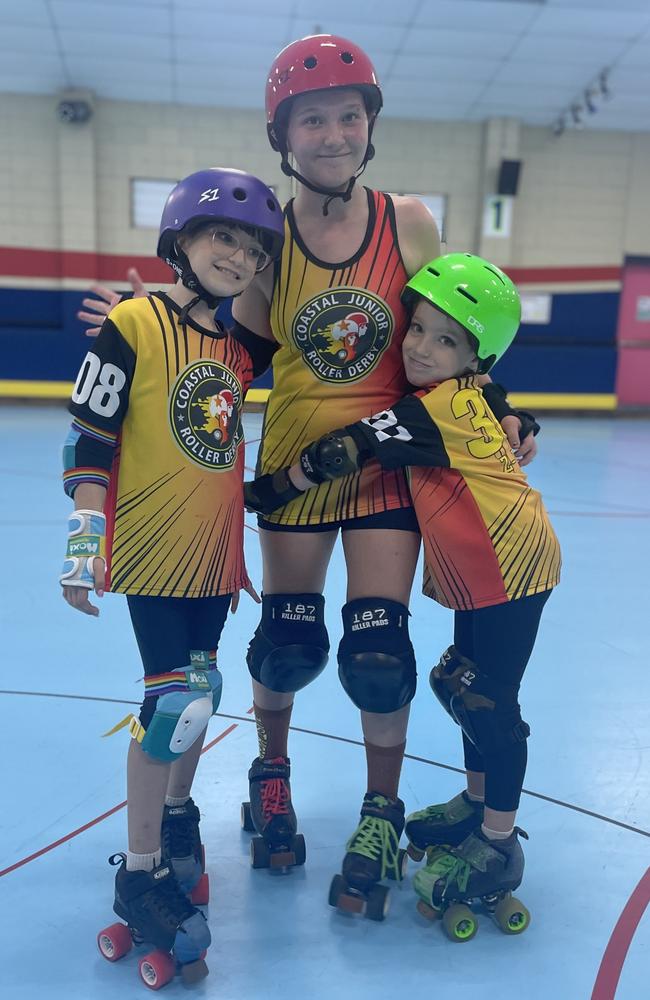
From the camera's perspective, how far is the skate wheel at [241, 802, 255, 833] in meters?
1.90

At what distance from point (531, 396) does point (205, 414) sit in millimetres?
10710

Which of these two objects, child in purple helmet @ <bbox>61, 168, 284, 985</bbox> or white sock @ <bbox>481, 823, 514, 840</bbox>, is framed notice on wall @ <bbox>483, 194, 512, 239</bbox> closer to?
A: child in purple helmet @ <bbox>61, 168, 284, 985</bbox>

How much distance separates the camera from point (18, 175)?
1045 centimetres

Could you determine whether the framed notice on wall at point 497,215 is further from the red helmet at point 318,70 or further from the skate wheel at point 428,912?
the skate wheel at point 428,912

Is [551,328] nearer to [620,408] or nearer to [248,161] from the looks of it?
[620,408]

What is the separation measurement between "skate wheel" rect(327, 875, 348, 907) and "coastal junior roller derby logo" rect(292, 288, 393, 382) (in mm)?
1044

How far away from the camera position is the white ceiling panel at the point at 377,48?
7.84m

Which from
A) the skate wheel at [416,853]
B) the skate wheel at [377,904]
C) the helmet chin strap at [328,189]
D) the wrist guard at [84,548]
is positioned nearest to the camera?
the wrist guard at [84,548]

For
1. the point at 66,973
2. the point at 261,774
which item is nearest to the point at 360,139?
the point at 261,774

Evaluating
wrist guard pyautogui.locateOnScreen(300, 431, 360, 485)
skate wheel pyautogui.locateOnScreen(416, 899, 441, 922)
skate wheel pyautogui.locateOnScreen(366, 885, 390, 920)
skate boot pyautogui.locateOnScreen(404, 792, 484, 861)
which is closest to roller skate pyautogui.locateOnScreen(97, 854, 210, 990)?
skate wheel pyautogui.locateOnScreen(366, 885, 390, 920)

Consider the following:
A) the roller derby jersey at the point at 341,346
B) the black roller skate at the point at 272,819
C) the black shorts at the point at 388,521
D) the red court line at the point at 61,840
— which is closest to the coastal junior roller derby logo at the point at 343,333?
the roller derby jersey at the point at 341,346

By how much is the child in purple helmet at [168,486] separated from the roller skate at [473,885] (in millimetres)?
467

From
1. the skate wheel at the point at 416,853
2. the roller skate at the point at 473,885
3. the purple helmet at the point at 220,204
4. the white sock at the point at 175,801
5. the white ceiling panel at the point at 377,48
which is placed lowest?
the skate wheel at the point at 416,853

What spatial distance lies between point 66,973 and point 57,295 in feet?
34.6
